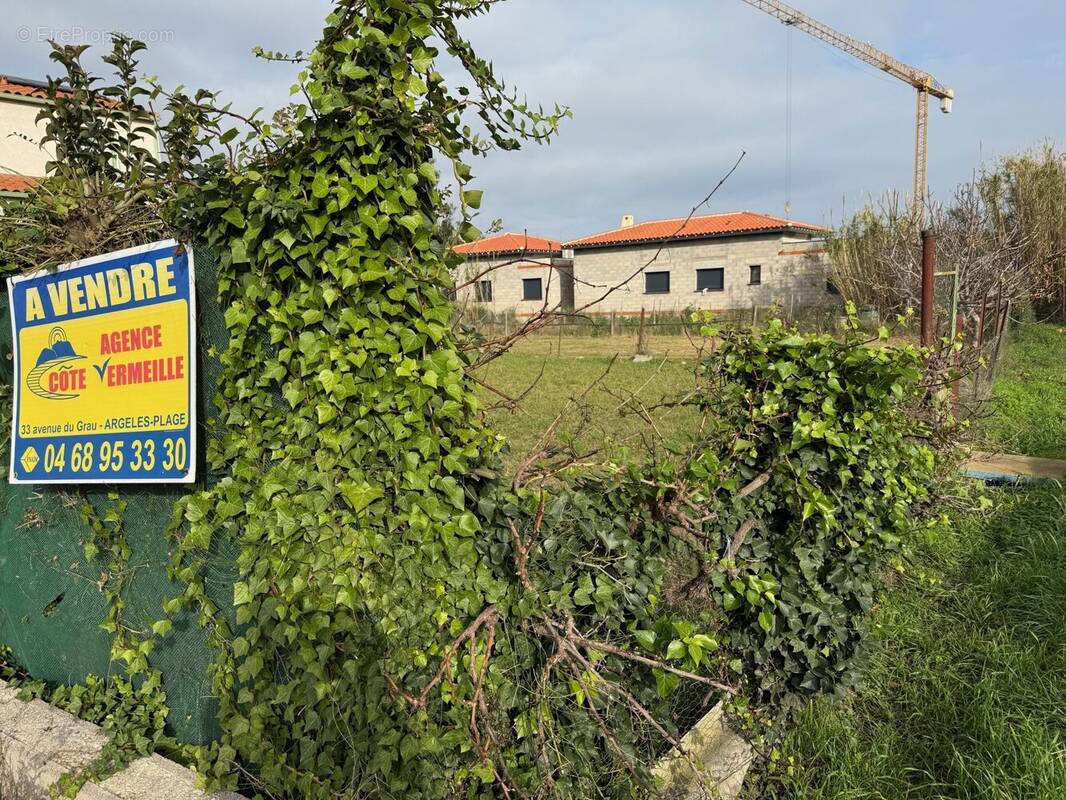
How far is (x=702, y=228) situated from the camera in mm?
34406

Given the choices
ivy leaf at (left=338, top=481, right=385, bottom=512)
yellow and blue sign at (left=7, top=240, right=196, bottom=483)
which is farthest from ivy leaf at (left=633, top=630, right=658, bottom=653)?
yellow and blue sign at (left=7, top=240, right=196, bottom=483)

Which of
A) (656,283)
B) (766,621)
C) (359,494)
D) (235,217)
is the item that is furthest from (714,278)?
(359,494)

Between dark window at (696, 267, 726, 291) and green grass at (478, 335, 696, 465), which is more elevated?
dark window at (696, 267, 726, 291)

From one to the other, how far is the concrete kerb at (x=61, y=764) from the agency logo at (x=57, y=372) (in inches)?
54.4

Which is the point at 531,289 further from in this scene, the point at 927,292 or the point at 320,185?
the point at 320,185

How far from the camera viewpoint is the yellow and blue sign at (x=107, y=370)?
8.32 feet

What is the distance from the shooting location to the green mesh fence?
254cm

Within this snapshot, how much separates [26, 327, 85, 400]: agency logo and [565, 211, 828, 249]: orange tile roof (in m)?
28.4

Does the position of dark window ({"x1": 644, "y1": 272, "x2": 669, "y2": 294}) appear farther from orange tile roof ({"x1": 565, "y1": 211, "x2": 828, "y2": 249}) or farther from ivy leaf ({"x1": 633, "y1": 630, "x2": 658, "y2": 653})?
ivy leaf ({"x1": 633, "y1": 630, "x2": 658, "y2": 653})

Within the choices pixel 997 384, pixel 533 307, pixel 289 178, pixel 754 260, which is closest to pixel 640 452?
pixel 289 178

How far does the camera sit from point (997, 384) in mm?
11219

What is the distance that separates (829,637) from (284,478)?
7.51 feet

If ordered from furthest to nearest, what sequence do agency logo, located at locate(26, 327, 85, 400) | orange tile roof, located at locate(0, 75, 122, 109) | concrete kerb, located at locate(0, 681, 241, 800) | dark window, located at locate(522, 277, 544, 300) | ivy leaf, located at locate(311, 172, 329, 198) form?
dark window, located at locate(522, 277, 544, 300)
orange tile roof, located at locate(0, 75, 122, 109)
agency logo, located at locate(26, 327, 85, 400)
concrete kerb, located at locate(0, 681, 241, 800)
ivy leaf, located at locate(311, 172, 329, 198)

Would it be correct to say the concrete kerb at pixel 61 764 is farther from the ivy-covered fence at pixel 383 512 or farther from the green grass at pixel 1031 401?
the green grass at pixel 1031 401
